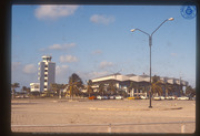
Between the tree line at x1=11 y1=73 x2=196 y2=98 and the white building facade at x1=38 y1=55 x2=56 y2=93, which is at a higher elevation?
the white building facade at x1=38 y1=55 x2=56 y2=93

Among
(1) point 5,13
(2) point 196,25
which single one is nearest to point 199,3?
(2) point 196,25

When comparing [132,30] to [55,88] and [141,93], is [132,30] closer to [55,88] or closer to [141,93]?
[55,88]

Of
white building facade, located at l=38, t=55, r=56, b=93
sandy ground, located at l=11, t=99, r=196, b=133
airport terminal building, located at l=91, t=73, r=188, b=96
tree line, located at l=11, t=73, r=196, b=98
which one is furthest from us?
airport terminal building, located at l=91, t=73, r=188, b=96

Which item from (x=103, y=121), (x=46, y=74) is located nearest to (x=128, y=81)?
(x=46, y=74)

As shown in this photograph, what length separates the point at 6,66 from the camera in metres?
6.19

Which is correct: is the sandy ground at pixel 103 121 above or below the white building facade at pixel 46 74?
below

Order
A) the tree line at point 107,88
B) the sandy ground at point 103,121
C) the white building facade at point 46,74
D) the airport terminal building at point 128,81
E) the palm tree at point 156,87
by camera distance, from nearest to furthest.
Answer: the sandy ground at point 103,121, the palm tree at point 156,87, the tree line at point 107,88, the white building facade at point 46,74, the airport terminal building at point 128,81

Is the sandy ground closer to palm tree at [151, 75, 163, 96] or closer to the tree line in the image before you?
the tree line

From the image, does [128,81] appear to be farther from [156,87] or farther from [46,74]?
[46,74]

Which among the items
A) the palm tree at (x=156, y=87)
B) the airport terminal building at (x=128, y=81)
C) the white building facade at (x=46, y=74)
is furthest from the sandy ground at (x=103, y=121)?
the airport terminal building at (x=128, y=81)

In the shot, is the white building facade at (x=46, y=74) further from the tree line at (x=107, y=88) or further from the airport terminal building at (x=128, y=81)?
the airport terminal building at (x=128, y=81)

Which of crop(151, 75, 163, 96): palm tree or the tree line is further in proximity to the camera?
the tree line

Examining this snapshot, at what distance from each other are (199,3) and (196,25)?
2.21 ft

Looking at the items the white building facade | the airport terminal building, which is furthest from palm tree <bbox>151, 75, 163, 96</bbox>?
the white building facade
